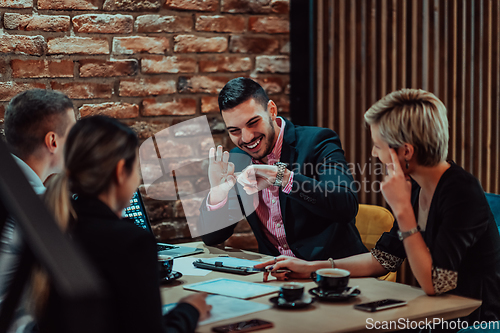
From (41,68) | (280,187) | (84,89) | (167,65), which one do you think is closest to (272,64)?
(167,65)

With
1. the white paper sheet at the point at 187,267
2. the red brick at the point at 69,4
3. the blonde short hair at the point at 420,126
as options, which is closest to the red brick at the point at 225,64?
the red brick at the point at 69,4

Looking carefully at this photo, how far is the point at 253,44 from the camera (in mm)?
2613

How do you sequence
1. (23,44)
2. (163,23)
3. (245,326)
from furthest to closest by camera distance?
(163,23), (23,44), (245,326)

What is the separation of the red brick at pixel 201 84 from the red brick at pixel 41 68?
21.1 inches

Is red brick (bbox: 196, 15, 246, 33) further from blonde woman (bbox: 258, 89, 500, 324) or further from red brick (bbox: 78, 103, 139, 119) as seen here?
blonde woman (bbox: 258, 89, 500, 324)

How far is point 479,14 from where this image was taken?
9.75 ft

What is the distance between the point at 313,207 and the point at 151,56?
3.67 feet

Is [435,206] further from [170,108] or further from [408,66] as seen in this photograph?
[408,66]

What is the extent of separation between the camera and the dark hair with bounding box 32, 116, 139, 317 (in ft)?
3.40

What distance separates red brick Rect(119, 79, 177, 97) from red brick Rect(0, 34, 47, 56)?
39 cm

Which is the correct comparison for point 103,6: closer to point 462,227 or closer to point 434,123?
point 434,123

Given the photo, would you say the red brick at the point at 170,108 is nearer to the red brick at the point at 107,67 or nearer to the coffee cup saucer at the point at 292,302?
the red brick at the point at 107,67

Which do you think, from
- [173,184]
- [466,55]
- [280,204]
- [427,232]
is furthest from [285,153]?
[466,55]

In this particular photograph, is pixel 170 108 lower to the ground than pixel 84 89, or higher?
lower
